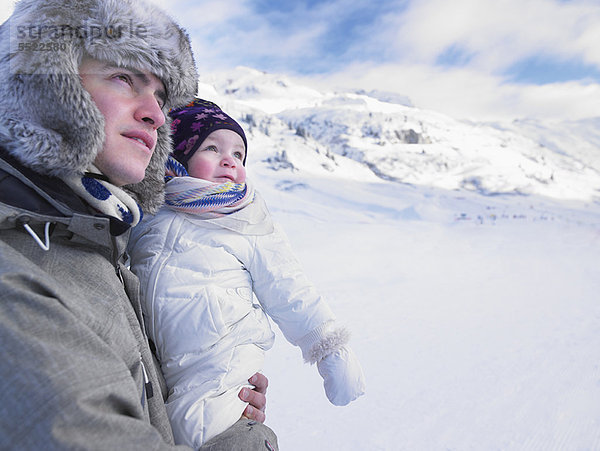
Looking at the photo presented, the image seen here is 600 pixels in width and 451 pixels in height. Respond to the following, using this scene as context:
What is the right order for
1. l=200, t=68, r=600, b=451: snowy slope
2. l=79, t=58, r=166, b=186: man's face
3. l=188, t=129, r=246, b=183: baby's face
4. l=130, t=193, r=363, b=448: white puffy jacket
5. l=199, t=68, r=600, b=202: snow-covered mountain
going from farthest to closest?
l=199, t=68, r=600, b=202: snow-covered mountain < l=200, t=68, r=600, b=451: snowy slope < l=188, t=129, r=246, b=183: baby's face < l=130, t=193, r=363, b=448: white puffy jacket < l=79, t=58, r=166, b=186: man's face

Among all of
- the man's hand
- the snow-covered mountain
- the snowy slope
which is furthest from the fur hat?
the snow-covered mountain

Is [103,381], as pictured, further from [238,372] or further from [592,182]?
[592,182]

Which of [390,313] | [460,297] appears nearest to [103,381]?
[390,313]

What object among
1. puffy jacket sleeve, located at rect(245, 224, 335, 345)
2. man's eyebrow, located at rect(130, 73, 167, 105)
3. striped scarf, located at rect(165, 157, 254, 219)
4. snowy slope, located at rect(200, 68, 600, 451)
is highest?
man's eyebrow, located at rect(130, 73, 167, 105)

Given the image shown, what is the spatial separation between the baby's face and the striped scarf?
0.49ft

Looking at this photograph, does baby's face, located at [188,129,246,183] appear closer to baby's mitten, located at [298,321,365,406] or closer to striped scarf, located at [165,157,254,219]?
striped scarf, located at [165,157,254,219]

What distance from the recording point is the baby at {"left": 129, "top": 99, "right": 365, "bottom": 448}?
122 centimetres

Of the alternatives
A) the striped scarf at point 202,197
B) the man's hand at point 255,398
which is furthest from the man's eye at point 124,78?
the man's hand at point 255,398

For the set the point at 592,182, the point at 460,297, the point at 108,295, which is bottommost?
the point at 460,297

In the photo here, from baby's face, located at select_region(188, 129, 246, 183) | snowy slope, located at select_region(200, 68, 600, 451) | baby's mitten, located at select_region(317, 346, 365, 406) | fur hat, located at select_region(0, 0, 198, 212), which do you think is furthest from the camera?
snowy slope, located at select_region(200, 68, 600, 451)

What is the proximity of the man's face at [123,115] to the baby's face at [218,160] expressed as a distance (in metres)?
0.52

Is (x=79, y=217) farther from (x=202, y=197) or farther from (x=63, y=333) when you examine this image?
(x=202, y=197)

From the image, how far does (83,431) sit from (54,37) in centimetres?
92

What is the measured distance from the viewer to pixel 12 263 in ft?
2.20
